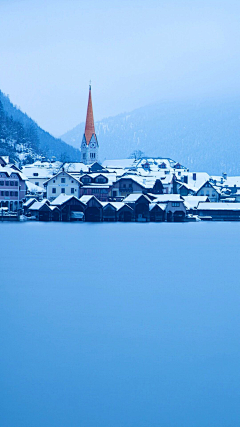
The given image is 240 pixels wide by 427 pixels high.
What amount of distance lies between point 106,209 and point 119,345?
3652cm

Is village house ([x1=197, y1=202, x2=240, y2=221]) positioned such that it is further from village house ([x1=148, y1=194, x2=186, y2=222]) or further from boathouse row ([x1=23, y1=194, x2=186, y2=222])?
boathouse row ([x1=23, y1=194, x2=186, y2=222])

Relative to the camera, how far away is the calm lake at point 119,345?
25.0 ft

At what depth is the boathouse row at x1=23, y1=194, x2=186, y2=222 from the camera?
46.0 metres

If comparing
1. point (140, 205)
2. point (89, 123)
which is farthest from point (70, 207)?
point (89, 123)

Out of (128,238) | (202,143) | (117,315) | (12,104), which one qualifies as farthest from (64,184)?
(202,143)

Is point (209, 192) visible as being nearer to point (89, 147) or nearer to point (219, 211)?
point (219, 211)

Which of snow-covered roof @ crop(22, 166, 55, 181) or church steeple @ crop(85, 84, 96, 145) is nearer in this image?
snow-covered roof @ crop(22, 166, 55, 181)

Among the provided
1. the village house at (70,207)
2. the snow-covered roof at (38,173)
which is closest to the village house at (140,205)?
the village house at (70,207)

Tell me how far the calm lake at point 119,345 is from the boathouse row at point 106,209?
2542cm

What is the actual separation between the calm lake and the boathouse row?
25.4 m

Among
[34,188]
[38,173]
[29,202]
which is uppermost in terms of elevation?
[38,173]

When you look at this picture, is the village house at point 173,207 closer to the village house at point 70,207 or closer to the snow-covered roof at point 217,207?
the snow-covered roof at point 217,207

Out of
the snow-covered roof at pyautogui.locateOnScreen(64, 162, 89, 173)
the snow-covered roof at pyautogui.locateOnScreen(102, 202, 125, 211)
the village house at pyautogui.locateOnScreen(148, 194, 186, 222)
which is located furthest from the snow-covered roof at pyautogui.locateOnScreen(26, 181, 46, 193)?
the village house at pyautogui.locateOnScreen(148, 194, 186, 222)

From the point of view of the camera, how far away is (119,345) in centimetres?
1022
